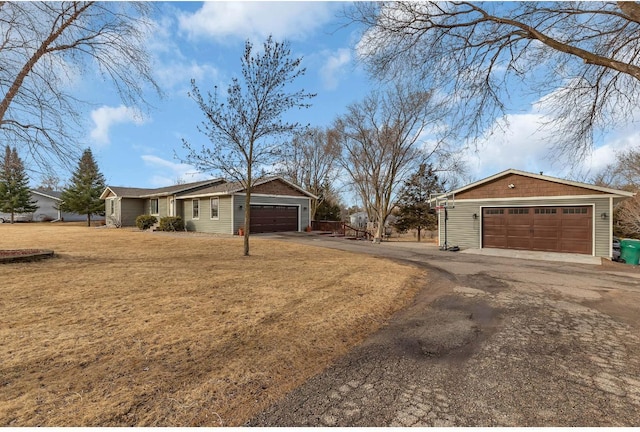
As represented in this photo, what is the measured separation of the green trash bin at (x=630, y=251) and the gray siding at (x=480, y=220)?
56 centimetres

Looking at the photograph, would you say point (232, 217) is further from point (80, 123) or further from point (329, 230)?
point (80, 123)

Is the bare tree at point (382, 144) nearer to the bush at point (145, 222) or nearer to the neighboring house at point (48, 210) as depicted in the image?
the bush at point (145, 222)

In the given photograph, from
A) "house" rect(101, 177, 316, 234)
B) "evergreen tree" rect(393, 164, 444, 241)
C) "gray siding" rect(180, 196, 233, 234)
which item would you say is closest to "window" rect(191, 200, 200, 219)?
"house" rect(101, 177, 316, 234)

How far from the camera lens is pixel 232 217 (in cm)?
1888

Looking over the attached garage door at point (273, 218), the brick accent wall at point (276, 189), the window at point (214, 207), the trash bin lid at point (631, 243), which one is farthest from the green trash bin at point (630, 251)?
the window at point (214, 207)

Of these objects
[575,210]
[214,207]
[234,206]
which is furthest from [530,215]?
[214,207]

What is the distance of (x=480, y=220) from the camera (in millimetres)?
15477

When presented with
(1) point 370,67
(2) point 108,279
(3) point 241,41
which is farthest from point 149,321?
(3) point 241,41

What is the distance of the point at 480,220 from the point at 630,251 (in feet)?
18.0

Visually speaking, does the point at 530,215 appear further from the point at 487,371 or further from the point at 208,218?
the point at 208,218

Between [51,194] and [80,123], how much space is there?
42.2 metres

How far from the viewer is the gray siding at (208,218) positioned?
19.3 metres

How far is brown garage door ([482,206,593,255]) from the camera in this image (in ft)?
42.1

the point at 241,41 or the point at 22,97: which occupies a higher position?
the point at 241,41
